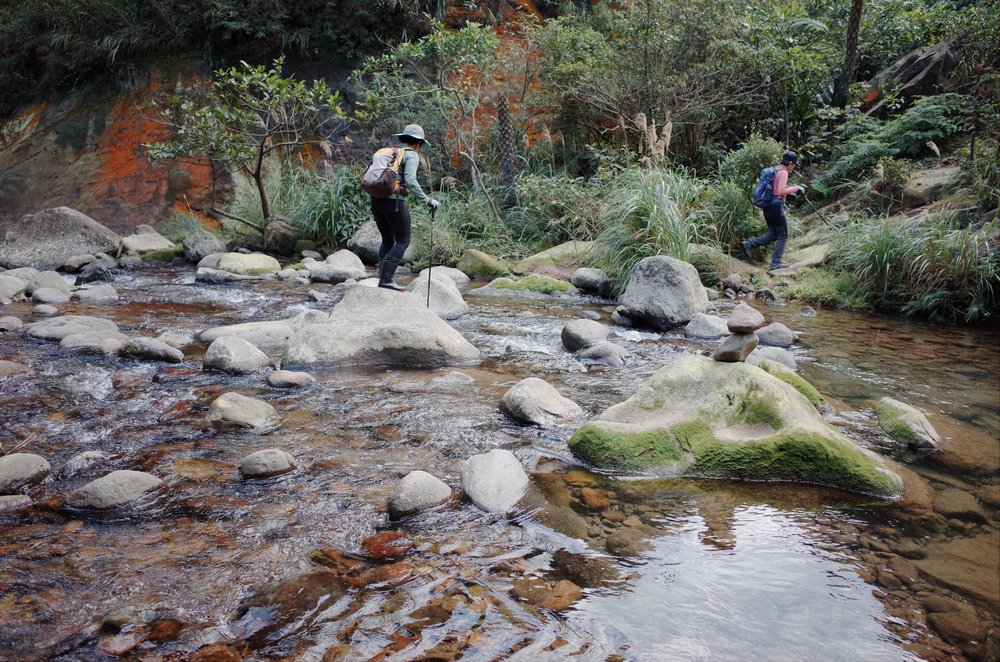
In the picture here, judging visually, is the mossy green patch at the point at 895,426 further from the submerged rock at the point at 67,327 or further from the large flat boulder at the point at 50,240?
the large flat boulder at the point at 50,240

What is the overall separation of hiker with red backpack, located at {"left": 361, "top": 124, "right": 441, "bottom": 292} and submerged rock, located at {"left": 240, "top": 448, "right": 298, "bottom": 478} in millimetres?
3904

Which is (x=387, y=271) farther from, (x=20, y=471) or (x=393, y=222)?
(x=20, y=471)

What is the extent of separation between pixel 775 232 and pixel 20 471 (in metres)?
9.83

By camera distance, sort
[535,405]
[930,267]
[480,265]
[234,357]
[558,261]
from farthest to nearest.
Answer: [480,265], [558,261], [930,267], [234,357], [535,405]

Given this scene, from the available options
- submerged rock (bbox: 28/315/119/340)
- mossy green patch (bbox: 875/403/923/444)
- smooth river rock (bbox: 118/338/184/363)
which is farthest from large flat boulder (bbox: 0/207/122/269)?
mossy green patch (bbox: 875/403/923/444)

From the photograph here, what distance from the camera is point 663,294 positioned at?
23.9 feet

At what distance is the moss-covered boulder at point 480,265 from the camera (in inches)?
424

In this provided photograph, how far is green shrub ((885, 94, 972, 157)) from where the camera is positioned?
36.4 feet

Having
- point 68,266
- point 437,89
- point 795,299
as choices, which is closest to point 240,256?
point 68,266

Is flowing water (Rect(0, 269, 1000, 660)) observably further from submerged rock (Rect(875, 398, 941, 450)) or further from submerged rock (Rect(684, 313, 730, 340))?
submerged rock (Rect(684, 313, 730, 340))

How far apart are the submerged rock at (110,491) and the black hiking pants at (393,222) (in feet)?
15.2

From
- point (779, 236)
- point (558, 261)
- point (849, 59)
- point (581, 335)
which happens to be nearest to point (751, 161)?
point (779, 236)

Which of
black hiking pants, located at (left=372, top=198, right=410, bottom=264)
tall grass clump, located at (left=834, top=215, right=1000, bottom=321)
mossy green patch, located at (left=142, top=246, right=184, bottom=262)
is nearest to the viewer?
black hiking pants, located at (left=372, top=198, right=410, bottom=264)

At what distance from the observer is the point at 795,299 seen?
9133mm
